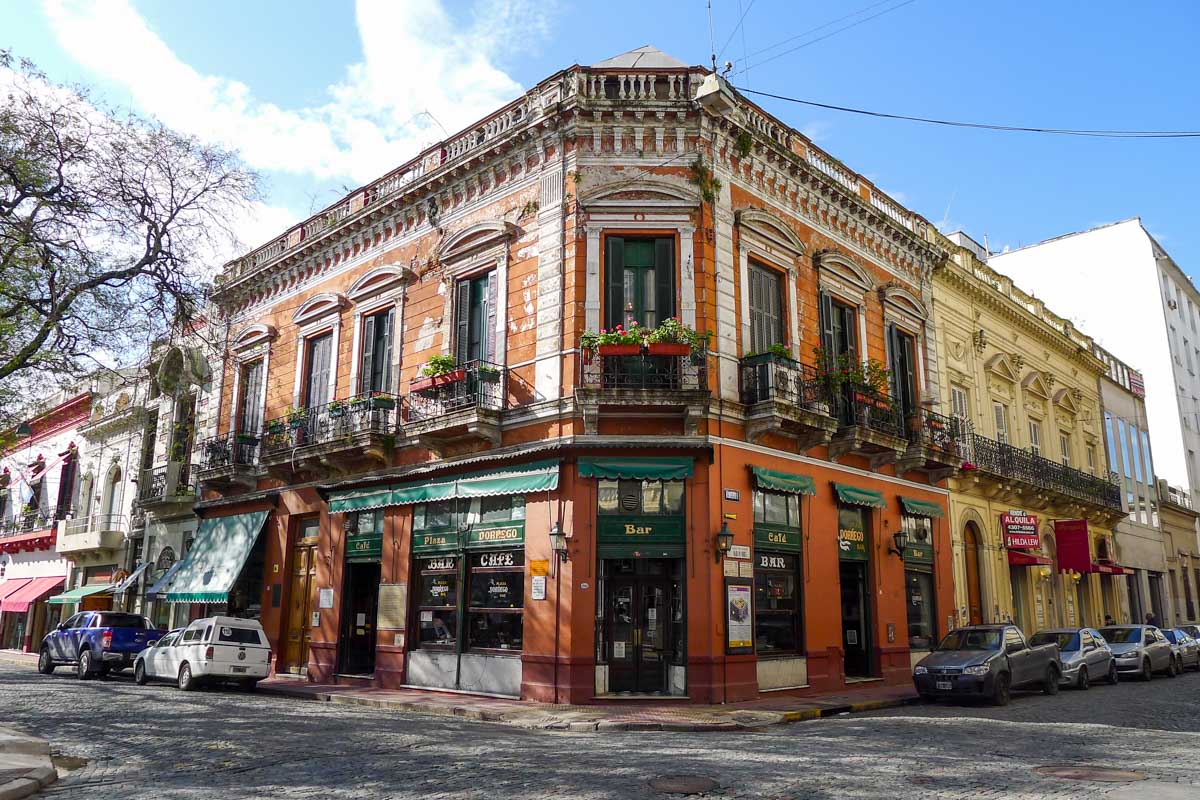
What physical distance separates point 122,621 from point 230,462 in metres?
4.82

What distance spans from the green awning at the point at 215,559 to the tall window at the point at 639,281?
466 inches

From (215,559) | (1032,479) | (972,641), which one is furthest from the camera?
(1032,479)

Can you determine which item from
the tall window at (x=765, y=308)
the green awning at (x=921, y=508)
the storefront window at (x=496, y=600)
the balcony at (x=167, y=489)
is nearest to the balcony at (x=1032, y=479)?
the green awning at (x=921, y=508)

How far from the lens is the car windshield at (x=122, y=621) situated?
22188 millimetres

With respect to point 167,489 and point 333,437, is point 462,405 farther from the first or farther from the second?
point 167,489

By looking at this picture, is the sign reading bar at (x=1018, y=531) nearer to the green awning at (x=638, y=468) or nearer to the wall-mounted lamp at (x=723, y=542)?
the wall-mounted lamp at (x=723, y=542)

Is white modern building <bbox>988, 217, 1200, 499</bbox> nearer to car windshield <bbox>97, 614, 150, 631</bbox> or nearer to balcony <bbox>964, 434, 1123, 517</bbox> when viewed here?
balcony <bbox>964, 434, 1123, 517</bbox>

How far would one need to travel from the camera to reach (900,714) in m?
14.9

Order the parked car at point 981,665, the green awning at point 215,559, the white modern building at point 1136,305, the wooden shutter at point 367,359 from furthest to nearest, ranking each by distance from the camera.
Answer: the white modern building at point 1136,305
the green awning at point 215,559
the wooden shutter at point 367,359
the parked car at point 981,665

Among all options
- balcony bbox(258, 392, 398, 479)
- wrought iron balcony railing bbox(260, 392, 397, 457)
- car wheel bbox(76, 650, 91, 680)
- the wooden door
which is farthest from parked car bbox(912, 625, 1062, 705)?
car wheel bbox(76, 650, 91, 680)

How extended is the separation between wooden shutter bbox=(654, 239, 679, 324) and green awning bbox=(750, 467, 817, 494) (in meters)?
3.49

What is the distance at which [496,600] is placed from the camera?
16828 millimetres

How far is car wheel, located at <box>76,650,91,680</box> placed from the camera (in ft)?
71.4

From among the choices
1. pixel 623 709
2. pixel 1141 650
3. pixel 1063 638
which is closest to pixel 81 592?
pixel 623 709
